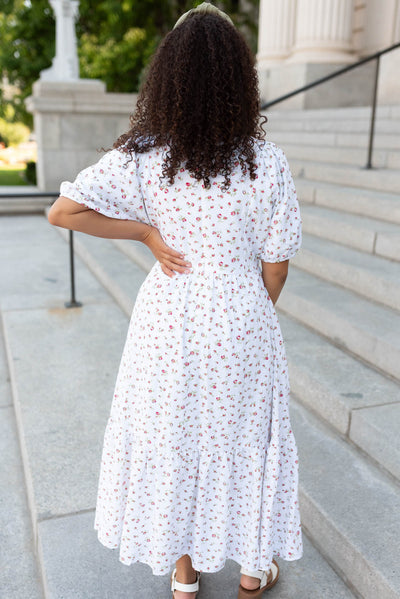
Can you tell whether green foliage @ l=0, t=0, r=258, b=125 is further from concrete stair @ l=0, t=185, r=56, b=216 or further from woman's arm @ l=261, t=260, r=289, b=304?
woman's arm @ l=261, t=260, r=289, b=304

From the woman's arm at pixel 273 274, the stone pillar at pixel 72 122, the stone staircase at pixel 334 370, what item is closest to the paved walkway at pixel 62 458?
the stone staircase at pixel 334 370

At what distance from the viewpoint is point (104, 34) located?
18.5 metres

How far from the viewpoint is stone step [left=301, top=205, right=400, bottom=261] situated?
4.37 meters

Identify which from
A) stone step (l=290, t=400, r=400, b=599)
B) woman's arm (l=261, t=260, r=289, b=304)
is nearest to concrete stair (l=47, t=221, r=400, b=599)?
stone step (l=290, t=400, r=400, b=599)

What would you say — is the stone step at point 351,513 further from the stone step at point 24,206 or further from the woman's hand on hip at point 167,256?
the stone step at point 24,206

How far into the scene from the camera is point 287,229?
181cm

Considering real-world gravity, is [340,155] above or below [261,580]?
above


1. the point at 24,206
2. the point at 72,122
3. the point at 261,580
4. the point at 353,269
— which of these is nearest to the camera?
the point at 261,580

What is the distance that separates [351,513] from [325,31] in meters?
9.66

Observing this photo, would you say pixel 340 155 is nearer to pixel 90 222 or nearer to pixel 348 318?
pixel 348 318

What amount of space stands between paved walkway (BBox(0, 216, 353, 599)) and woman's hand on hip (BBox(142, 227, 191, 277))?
4.22 feet

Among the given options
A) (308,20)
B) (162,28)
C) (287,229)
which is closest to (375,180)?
(287,229)

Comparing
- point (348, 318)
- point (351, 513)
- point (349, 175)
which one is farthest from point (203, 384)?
point (349, 175)

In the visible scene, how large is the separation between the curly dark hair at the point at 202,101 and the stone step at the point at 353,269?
7.80ft
